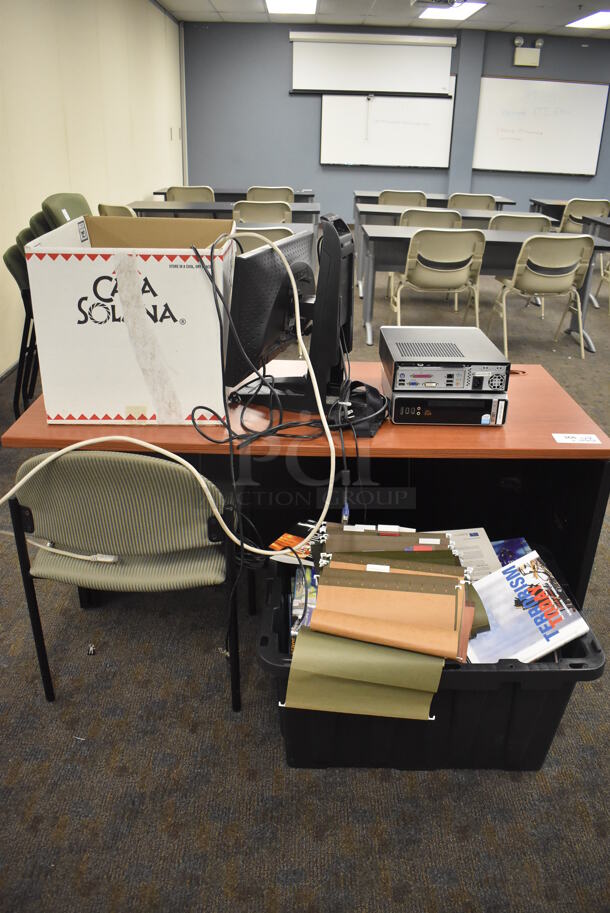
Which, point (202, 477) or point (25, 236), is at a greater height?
point (25, 236)

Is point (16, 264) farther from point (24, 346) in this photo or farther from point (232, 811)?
point (232, 811)

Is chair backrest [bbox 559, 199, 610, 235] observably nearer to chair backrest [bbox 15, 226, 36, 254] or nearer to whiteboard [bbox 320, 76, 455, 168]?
whiteboard [bbox 320, 76, 455, 168]

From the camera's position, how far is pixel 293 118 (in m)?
8.45

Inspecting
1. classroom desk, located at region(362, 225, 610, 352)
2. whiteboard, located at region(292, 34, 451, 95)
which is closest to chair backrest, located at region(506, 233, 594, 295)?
classroom desk, located at region(362, 225, 610, 352)

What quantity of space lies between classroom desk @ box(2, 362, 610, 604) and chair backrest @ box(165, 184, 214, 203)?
4.35m

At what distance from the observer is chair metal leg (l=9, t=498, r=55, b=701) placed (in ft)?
4.39

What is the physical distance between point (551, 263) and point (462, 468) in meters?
2.68

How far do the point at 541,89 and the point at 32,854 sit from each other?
9.75 metres

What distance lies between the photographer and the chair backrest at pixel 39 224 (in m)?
3.22

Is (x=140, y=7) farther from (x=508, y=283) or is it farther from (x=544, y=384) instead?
(x=544, y=384)

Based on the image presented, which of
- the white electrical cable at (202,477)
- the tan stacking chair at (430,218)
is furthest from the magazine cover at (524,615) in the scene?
the tan stacking chair at (430,218)

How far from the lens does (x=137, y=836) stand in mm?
1265

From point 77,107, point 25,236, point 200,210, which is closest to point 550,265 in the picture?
point 200,210

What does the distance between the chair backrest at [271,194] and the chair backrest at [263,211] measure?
0.83 metres
